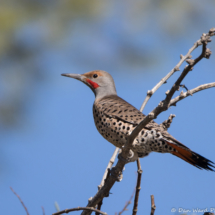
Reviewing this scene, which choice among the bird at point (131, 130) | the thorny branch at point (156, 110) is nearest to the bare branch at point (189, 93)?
the thorny branch at point (156, 110)

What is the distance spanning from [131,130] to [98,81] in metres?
1.38

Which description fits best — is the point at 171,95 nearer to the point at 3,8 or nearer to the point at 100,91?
the point at 100,91

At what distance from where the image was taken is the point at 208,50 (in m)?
2.01

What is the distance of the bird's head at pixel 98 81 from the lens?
492cm

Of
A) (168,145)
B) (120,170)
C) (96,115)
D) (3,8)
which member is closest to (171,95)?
(120,170)

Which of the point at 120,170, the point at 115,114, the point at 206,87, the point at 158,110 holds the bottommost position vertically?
the point at 120,170

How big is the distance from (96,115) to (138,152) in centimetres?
76

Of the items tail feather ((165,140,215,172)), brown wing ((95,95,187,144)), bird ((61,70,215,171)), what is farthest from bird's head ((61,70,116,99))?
tail feather ((165,140,215,172))

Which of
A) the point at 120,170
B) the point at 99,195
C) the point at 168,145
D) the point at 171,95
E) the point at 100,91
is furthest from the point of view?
the point at 100,91

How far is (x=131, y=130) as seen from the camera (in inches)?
149

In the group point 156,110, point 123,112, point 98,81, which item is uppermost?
point 98,81

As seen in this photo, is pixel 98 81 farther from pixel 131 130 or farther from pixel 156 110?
pixel 156 110

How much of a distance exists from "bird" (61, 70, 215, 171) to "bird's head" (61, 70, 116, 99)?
0.29ft

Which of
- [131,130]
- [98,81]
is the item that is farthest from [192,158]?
[98,81]
